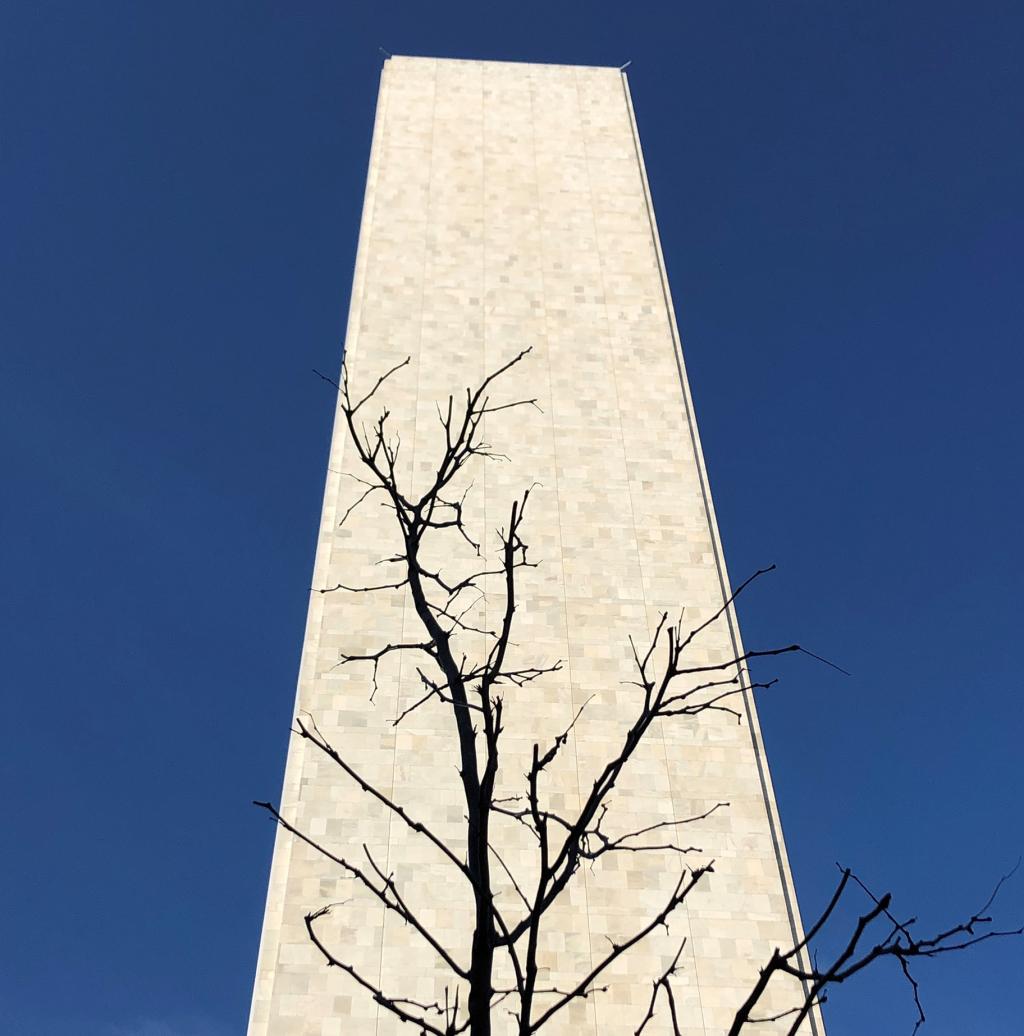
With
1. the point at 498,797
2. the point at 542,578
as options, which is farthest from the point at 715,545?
the point at 498,797

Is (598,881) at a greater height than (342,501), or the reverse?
(342,501)

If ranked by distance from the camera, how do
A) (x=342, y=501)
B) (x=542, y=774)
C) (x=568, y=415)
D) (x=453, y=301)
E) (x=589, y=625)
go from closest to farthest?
(x=542, y=774), (x=589, y=625), (x=342, y=501), (x=568, y=415), (x=453, y=301)

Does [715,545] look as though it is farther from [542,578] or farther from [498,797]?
[498,797]

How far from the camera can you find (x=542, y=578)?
18.3 metres

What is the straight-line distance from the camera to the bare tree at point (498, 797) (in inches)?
154

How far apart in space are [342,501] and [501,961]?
8407 millimetres

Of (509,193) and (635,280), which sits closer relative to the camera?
(635,280)

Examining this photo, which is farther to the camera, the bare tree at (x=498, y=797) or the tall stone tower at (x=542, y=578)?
the tall stone tower at (x=542, y=578)

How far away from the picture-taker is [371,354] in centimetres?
2178

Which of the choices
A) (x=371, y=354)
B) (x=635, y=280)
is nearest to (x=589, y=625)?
(x=371, y=354)

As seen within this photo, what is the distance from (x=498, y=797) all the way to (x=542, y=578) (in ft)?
13.6

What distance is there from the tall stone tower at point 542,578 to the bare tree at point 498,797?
27cm

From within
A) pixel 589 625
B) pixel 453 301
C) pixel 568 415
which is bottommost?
pixel 589 625

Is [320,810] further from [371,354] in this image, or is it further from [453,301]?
[453,301]
